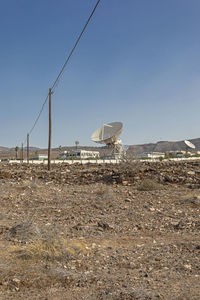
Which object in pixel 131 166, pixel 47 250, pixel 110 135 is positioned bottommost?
pixel 47 250

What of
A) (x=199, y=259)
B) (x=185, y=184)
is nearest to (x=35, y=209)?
(x=199, y=259)

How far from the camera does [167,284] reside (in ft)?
13.4

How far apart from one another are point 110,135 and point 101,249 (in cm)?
5080

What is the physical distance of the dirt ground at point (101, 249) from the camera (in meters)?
3.98

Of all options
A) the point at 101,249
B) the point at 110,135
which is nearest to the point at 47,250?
the point at 101,249

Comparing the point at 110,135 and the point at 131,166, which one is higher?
the point at 110,135

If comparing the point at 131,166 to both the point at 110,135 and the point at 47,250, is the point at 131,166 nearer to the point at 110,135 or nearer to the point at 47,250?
the point at 47,250

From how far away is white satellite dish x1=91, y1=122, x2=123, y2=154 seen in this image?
5571 cm

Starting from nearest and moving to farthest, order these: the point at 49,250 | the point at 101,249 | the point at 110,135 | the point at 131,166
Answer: the point at 49,250, the point at 101,249, the point at 131,166, the point at 110,135

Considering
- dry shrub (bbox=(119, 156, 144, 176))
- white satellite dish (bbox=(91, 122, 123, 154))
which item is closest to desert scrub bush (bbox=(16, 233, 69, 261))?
dry shrub (bbox=(119, 156, 144, 176))

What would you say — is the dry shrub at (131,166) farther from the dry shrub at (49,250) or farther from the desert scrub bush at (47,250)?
the desert scrub bush at (47,250)

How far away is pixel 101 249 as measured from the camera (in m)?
5.59

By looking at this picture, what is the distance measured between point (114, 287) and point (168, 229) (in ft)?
11.2

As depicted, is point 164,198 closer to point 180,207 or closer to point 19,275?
point 180,207
